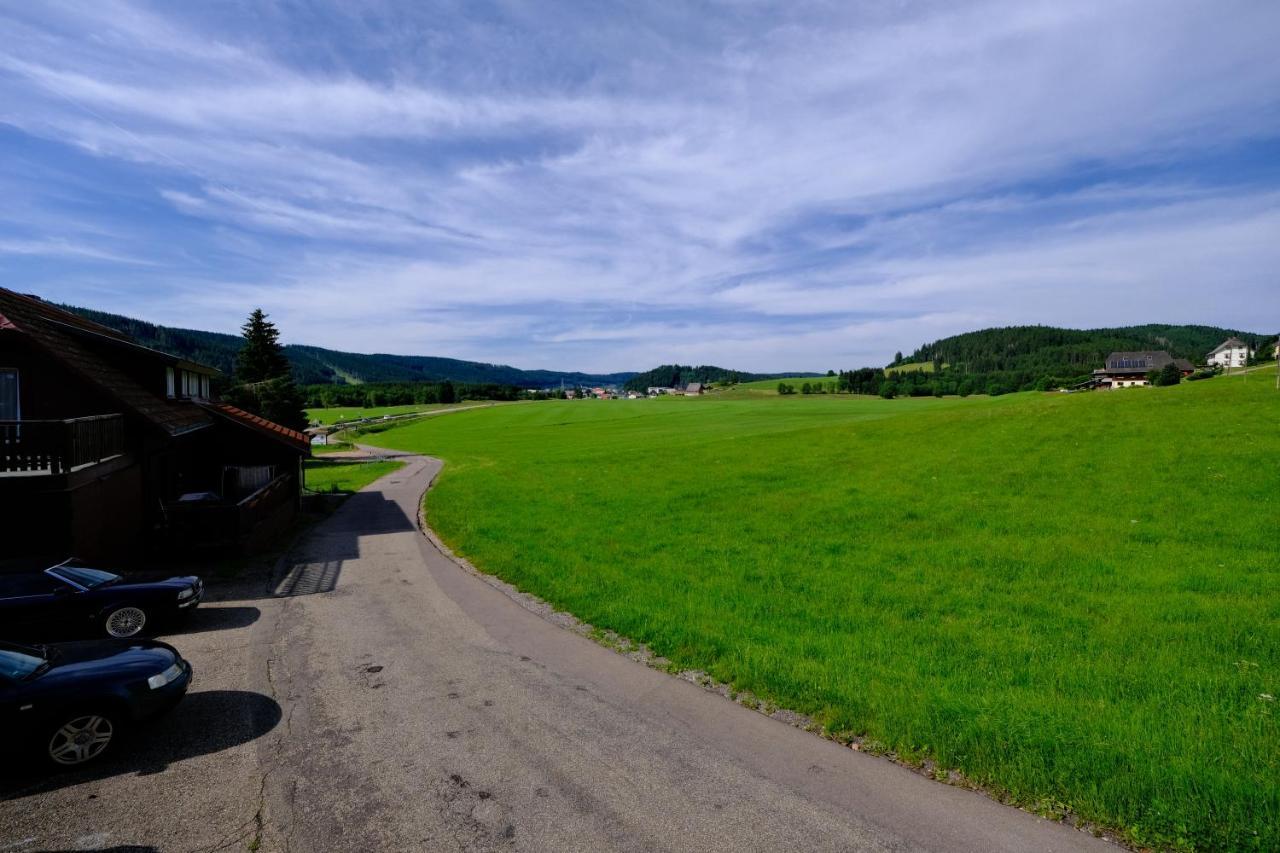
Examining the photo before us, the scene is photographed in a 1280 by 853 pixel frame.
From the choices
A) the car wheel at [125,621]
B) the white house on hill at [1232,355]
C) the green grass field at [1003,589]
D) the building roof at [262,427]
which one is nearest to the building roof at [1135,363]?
the white house on hill at [1232,355]

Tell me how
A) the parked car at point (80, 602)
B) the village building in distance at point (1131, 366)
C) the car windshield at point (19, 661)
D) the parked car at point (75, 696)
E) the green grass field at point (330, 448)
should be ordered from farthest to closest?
the village building in distance at point (1131, 366) → the green grass field at point (330, 448) → the parked car at point (80, 602) → the car windshield at point (19, 661) → the parked car at point (75, 696)

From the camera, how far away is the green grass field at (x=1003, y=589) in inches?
253

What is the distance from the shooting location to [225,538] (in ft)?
56.9

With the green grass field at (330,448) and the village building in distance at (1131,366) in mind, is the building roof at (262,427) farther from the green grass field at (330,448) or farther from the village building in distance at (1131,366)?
the village building in distance at (1131,366)

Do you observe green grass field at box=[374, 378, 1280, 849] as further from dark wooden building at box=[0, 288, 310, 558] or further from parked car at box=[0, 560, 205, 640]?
dark wooden building at box=[0, 288, 310, 558]

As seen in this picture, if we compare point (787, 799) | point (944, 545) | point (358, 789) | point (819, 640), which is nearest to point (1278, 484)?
point (944, 545)

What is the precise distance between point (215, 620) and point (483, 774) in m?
8.84

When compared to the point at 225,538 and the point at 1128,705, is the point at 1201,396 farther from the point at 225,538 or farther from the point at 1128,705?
the point at 225,538

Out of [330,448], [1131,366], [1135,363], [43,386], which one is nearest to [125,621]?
[43,386]

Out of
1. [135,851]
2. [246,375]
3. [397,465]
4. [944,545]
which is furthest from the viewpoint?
[246,375]

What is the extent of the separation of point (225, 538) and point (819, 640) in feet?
54.4

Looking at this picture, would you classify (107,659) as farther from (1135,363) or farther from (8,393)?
(1135,363)

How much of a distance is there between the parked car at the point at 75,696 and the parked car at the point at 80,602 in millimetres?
3310

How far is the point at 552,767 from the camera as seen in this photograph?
6676 mm
